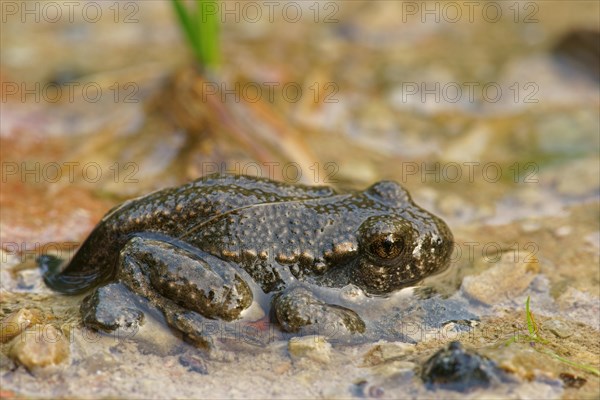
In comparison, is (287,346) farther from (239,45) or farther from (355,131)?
(239,45)

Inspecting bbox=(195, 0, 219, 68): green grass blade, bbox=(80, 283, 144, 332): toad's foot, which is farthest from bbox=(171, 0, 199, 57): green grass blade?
bbox=(80, 283, 144, 332): toad's foot

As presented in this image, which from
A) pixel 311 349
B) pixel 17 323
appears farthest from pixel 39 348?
pixel 311 349

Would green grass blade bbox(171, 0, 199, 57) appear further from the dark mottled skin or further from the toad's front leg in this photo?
the toad's front leg

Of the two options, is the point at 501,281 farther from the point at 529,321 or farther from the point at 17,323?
the point at 17,323

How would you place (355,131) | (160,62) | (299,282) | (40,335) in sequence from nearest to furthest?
(40,335) → (299,282) → (355,131) → (160,62)

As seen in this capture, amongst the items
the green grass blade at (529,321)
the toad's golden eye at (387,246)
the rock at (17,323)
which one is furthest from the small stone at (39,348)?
the green grass blade at (529,321)

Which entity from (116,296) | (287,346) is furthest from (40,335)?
(287,346)
